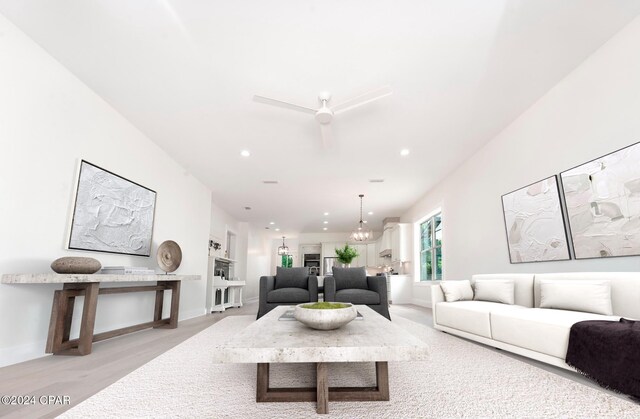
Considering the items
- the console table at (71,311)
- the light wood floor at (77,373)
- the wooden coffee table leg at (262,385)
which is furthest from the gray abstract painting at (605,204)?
the console table at (71,311)

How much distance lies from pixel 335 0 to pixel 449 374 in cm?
268

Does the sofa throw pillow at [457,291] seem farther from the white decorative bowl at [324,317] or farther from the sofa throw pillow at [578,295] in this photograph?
the white decorative bowl at [324,317]

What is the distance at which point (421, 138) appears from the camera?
4.57 metres

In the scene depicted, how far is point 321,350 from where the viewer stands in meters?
1.46

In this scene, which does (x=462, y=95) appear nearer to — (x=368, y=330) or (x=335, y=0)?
(x=335, y=0)

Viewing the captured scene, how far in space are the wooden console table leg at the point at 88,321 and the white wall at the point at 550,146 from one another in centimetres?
450

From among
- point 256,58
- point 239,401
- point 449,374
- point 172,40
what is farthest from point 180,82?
point 449,374

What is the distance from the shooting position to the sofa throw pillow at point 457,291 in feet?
12.9

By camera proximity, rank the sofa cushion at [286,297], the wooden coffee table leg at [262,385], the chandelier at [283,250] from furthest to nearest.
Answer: the chandelier at [283,250], the sofa cushion at [286,297], the wooden coffee table leg at [262,385]

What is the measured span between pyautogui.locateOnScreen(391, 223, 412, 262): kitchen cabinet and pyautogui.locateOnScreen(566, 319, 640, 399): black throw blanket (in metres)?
6.72

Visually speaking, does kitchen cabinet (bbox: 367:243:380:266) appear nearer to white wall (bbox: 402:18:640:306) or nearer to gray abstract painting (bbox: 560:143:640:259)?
white wall (bbox: 402:18:640:306)

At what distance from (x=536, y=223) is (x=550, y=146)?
33.1 inches

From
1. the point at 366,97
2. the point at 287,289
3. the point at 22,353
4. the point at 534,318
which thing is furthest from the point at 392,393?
the point at 287,289

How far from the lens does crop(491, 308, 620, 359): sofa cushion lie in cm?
229
